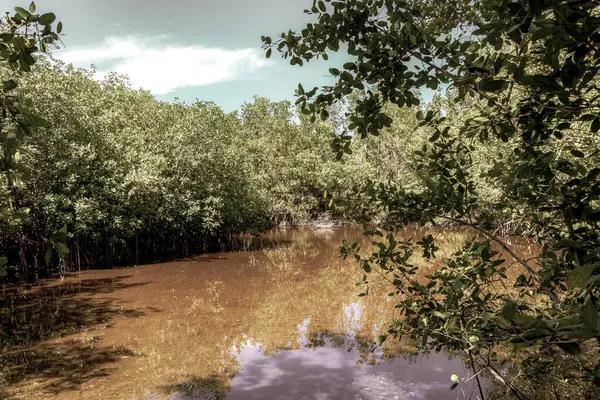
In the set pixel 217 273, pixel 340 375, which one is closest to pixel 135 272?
pixel 217 273

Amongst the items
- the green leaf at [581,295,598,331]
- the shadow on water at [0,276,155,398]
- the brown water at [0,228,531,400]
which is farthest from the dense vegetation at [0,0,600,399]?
the shadow on water at [0,276,155,398]

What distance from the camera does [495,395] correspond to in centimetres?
611

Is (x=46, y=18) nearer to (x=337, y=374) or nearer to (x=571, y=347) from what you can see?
(x=571, y=347)

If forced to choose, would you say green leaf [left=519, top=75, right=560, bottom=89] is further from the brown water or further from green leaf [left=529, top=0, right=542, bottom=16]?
the brown water

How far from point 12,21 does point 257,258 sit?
20663mm

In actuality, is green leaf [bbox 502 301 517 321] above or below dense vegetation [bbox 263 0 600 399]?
below

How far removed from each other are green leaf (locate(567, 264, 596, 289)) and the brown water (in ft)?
9.84

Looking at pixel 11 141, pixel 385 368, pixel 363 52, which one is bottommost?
pixel 385 368

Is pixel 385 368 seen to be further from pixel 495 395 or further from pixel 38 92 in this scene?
pixel 38 92

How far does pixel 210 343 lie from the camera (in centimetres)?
936

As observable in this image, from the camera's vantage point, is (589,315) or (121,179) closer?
(589,315)

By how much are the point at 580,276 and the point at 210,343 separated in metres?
9.41

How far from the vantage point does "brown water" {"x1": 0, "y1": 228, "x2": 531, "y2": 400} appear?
711cm

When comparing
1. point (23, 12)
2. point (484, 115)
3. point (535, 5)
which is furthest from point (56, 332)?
point (535, 5)
